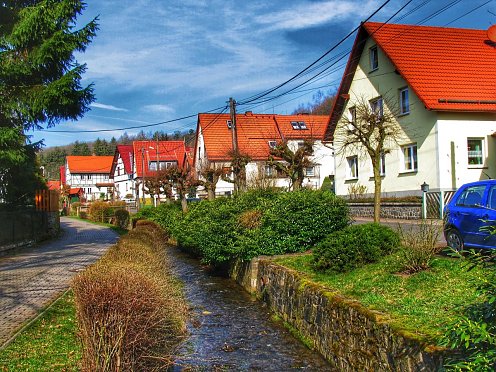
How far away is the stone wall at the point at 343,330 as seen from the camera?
478cm

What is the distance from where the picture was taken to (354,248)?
342 inches

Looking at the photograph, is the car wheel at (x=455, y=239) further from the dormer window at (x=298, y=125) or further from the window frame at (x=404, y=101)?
the dormer window at (x=298, y=125)

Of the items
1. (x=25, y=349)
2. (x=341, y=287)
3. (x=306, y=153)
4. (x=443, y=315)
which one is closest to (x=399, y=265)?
(x=341, y=287)

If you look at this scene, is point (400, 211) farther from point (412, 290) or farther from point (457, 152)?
point (412, 290)

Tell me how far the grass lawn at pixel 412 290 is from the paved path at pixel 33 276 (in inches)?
186

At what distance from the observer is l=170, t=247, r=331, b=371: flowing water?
6.85 m

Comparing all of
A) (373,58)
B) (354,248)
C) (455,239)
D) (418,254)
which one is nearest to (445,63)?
(373,58)

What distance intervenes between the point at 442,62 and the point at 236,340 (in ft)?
70.2

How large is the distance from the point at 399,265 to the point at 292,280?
211 cm

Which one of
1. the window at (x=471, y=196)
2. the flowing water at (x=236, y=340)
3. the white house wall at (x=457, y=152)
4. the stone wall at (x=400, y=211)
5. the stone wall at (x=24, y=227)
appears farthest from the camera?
the white house wall at (x=457, y=152)

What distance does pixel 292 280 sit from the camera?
29.4 feet

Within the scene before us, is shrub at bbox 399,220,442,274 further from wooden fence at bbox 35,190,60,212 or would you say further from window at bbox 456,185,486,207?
wooden fence at bbox 35,190,60,212

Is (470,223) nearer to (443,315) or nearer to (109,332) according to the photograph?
(443,315)

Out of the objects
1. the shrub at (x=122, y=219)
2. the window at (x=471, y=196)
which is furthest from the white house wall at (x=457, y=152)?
the shrub at (x=122, y=219)
